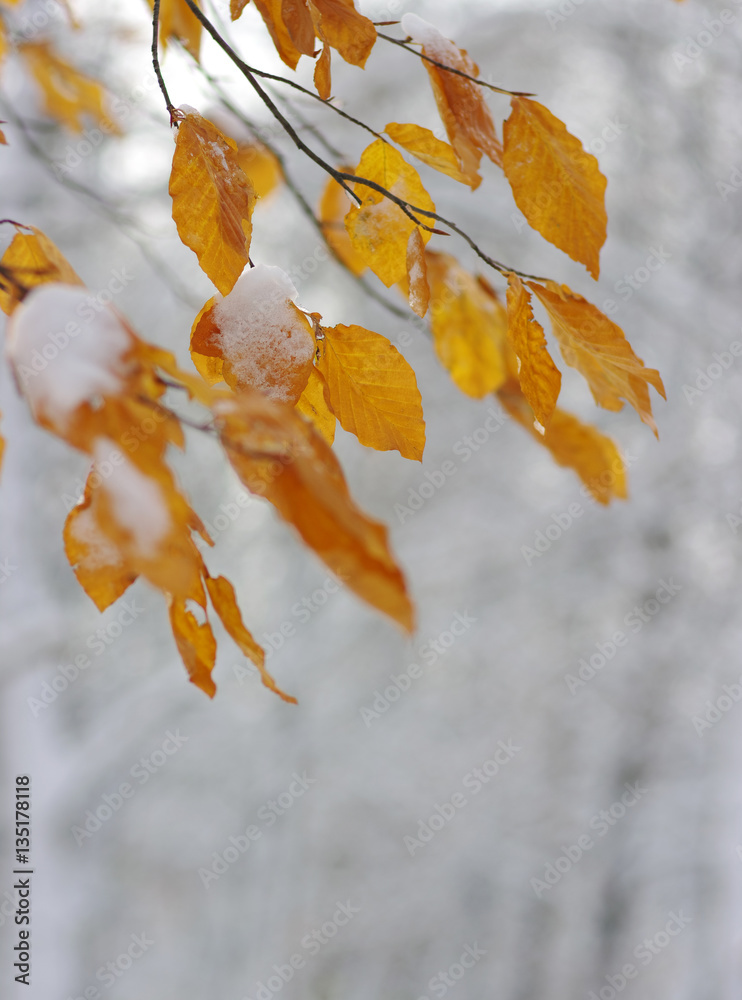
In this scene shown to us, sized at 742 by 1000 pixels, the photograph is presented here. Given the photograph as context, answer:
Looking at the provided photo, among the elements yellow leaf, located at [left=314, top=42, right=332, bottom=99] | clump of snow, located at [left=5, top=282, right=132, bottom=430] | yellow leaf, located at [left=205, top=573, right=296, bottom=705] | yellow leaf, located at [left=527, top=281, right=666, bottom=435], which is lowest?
yellow leaf, located at [left=205, top=573, right=296, bottom=705]

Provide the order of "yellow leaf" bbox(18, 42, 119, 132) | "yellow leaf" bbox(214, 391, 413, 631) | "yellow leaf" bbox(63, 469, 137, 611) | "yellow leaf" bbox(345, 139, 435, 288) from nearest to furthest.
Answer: "yellow leaf" bbox(214, 391, 413, 631), "yellow leaf" bbox(63, 469, 137, 611), "yellow leaf" bbox(345, 139, 435, 288), "yellow leaf" bbox(18, 42, 119, 132)

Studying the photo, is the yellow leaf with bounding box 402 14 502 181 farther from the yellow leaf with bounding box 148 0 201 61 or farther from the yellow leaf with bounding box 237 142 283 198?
the yellow leaf with bounding box 237 142 283 198

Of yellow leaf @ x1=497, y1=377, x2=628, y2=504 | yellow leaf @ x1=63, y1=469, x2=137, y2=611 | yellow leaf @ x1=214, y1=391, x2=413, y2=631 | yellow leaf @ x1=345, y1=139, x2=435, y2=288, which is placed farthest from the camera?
yellow leaf @ x1=497, y1=377, x2=628, y2=504

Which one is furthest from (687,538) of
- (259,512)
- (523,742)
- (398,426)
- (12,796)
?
(12,796)

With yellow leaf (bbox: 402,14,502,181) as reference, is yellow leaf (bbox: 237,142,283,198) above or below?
below

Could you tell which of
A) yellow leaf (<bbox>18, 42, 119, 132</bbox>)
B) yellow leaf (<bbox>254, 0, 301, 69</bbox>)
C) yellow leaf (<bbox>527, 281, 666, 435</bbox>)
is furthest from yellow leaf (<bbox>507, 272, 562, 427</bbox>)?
yellow leaf (<bbox>18, 42, 119, 132</bbox>)

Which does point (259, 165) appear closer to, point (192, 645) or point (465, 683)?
Answer: point (192, 645)
